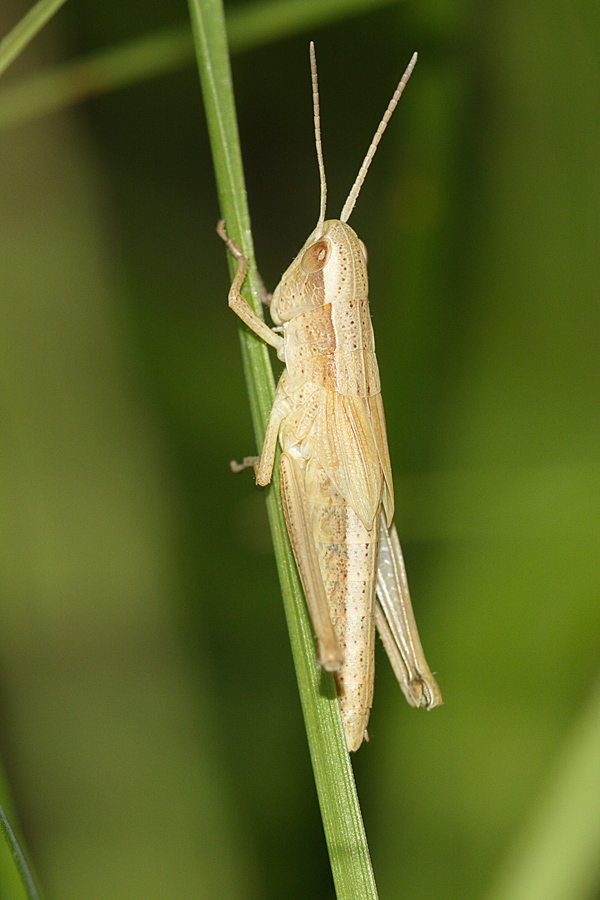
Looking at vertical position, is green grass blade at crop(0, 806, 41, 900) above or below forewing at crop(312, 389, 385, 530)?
below

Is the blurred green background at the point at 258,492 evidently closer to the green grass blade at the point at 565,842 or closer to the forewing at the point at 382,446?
the forewing at the point at 382,446

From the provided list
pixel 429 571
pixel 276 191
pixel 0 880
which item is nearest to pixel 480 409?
pixel 429 571

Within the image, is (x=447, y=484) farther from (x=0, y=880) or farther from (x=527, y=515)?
(x=0, y=880)

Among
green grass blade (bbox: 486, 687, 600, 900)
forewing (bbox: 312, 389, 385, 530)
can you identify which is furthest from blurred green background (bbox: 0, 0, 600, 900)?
green grass blade (bbox: 486, 687, 600, 900)

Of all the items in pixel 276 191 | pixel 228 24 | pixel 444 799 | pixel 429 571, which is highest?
pixel 228 24

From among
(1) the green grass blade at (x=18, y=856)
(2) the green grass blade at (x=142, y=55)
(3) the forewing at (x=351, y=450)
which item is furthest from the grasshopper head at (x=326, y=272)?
(1) the green grass blade at (x=18, y=856)

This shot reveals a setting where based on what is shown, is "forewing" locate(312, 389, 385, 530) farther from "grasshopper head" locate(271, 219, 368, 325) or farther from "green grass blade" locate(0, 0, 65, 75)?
"green grass blade" locate(0, 0, 65, 75)

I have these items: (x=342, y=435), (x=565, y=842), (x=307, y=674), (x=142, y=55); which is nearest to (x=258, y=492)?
(x=342, y=435)
